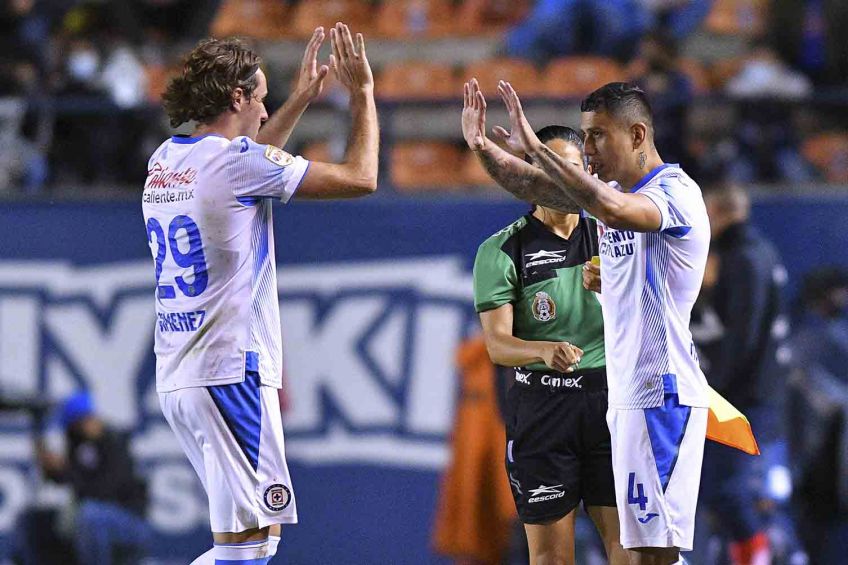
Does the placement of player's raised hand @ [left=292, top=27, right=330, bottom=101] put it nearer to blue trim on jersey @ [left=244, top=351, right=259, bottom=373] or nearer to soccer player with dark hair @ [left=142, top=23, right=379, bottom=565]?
soccer player with dark hair @ [left=142, top=23, right=379, bottom=565]

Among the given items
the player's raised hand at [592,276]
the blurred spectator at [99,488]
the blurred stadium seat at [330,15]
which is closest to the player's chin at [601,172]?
the player's raised hand at [592,276]

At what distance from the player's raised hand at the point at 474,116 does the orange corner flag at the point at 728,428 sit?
137cm

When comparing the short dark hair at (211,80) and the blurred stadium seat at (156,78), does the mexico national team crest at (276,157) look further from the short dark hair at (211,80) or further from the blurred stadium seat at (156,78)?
the blurred stadium seat at (156,78)

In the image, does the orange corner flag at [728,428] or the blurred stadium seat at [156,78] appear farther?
the blurred stadium seat at [156,78]

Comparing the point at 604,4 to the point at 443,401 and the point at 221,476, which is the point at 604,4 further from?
the point at 221,476

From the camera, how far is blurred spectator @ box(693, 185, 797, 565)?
8.41 meters

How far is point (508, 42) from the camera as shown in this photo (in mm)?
11609

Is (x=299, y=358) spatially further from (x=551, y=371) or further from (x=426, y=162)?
(x=551, y=371)

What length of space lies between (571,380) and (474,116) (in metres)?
1.18

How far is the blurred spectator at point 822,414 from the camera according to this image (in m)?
8.41

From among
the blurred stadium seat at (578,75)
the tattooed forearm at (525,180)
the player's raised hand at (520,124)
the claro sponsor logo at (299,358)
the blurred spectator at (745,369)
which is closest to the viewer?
the player's raised hand at (520,124)

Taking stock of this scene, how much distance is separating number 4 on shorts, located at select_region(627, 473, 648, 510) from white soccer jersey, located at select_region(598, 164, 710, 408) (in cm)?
27

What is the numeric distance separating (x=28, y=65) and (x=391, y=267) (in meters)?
4.40

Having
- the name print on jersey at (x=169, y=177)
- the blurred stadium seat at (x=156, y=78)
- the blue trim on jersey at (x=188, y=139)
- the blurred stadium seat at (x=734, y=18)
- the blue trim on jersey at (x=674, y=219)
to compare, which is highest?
the blurred stadium seat at (x=734, y=18)
